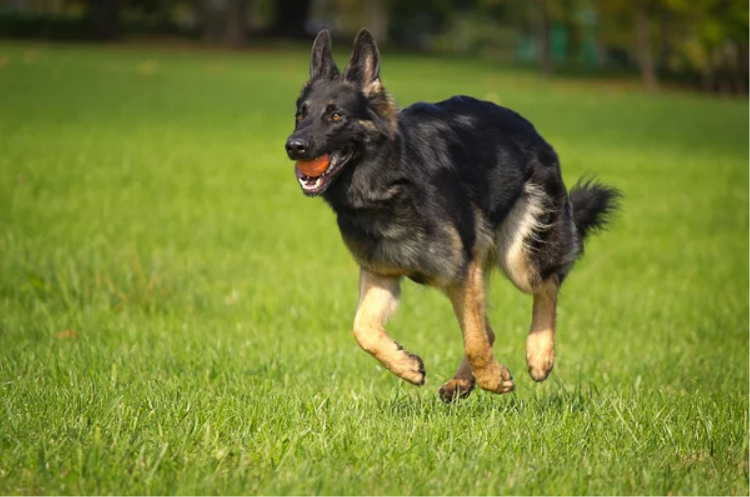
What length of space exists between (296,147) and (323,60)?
2.29 ft

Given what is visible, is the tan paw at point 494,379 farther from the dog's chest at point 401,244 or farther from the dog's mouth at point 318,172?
the dog's mouth at point 318,172

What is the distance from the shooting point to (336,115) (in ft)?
18.4

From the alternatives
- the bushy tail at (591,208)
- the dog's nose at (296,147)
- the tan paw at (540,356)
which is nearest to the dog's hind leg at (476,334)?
the tan paw at (540,356)

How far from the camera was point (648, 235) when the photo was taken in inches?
609

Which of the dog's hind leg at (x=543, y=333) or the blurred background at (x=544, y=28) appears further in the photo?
the blurred background at (x=544, y=28)

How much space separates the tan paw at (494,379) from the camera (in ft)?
19.6

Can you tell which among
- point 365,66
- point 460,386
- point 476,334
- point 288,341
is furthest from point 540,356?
point 288,341

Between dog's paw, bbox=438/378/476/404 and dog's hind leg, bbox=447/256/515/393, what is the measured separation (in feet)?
1.09

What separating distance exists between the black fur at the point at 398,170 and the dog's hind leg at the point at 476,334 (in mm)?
86

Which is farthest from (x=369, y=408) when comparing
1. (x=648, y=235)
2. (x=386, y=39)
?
(x=386, y=39)

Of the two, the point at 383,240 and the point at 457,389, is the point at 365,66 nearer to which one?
the point at 383,240

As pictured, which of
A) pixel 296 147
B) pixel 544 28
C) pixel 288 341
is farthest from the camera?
pixel 544 28

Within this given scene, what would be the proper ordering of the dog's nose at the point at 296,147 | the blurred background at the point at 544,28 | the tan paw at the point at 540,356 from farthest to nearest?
the blurred background at the point at 544,28, the tan paw at the point at 540,356, the dog's nose at the point at 296,147

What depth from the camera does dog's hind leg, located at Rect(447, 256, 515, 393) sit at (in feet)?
19.5
